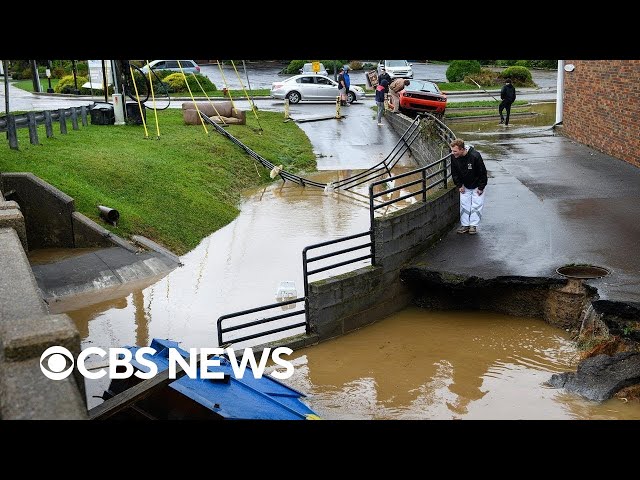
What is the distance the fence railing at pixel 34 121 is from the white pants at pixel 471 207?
11100 millimetres

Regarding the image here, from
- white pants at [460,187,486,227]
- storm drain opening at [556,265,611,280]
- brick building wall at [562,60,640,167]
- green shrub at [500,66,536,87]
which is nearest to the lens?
storm drain opening at [556,265,611,280]

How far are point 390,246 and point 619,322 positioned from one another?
3.76 metres

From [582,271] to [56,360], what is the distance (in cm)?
872

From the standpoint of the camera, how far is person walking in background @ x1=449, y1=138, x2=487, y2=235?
1427cm

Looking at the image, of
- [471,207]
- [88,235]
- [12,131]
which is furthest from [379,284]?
[12,131]

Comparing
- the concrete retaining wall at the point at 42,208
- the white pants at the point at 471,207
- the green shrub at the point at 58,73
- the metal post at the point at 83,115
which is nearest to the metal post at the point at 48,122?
the metal post at the point at 83,115

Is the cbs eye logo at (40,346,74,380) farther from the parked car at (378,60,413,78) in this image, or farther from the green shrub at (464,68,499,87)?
the parked car at (378,60,413,78)

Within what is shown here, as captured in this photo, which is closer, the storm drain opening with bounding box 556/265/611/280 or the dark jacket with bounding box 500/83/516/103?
the storm drain opening with bounding box 556/265/611/280

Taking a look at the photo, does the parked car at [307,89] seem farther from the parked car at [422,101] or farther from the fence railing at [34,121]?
the fence railing at [34,121]

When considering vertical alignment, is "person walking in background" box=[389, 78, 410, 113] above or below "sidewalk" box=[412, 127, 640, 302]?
above

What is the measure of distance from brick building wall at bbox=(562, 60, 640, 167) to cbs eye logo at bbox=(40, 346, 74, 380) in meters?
16.6

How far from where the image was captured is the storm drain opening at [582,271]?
1223 centimetres

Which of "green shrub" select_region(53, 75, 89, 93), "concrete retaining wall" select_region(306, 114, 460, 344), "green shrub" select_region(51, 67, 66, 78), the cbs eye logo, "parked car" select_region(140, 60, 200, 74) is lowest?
"concrete retaining wall" select_region(306, 114, 460, 344)

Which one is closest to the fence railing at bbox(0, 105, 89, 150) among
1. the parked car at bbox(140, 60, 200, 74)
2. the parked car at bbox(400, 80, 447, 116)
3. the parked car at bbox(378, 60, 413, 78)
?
the parked car at bbox(400, 80, 447, 116)
